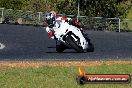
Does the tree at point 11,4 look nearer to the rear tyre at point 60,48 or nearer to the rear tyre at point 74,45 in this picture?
the rear tyre at point 60,48

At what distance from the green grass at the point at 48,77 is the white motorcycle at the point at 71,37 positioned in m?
6.17

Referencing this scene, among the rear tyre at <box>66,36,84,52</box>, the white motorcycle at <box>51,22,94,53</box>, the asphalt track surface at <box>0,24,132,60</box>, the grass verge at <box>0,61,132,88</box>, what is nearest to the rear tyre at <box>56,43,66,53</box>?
the white motorcycle at <box>51,22,94,53</box>

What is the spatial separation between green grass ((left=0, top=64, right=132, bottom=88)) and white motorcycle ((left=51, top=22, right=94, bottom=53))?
6173mm

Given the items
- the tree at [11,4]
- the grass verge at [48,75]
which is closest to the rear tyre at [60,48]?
the grass verge at [48,75]


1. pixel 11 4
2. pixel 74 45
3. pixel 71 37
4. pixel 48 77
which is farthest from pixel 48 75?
pixel 11 4

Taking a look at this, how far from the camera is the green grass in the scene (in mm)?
10414

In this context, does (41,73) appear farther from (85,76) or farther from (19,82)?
(85,76)

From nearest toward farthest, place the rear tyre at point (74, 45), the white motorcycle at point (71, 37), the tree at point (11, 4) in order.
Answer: the white motorcycle at point (71, 37) < the rear tyre at point (74, 45) < the tree at point (11, 4)

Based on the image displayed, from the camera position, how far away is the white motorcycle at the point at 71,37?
20.3 meters

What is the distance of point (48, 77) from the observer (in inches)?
469

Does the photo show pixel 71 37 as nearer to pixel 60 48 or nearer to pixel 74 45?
pixel 74 45

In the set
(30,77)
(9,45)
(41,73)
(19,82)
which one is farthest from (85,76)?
(9,45)

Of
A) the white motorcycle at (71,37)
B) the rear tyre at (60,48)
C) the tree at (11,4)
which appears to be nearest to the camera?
the white motorcycle at (71,37)

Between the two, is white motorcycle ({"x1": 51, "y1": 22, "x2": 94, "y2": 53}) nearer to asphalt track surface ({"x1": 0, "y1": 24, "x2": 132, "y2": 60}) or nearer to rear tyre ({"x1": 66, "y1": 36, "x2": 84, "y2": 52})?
rear tyre ({"x1": 66, "y1": 36, "x2": 84, "y2": 52})
